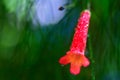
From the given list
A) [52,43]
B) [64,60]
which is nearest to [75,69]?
[64,60]

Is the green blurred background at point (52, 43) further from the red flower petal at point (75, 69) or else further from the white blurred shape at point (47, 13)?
the red flower petal at point (75, 69)

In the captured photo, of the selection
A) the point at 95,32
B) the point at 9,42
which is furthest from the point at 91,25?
the point at 9,42

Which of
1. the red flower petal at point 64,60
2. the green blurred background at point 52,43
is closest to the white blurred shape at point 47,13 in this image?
the green blurred background at point 52,43

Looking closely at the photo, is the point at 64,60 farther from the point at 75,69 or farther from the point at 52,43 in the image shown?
the point at 52,43

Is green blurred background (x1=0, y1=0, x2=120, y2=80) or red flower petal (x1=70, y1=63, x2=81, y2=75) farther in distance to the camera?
green blurred background (x1=0, y1=0, x2=120, y2=80)

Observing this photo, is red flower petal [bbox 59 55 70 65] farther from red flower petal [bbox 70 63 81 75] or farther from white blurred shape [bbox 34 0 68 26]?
white blurred shape [bbox 34 0 68 26]

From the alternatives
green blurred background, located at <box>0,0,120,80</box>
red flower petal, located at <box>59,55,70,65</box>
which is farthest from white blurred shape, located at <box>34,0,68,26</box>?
red flower petal, located at <box>59,55,70,65</box>
